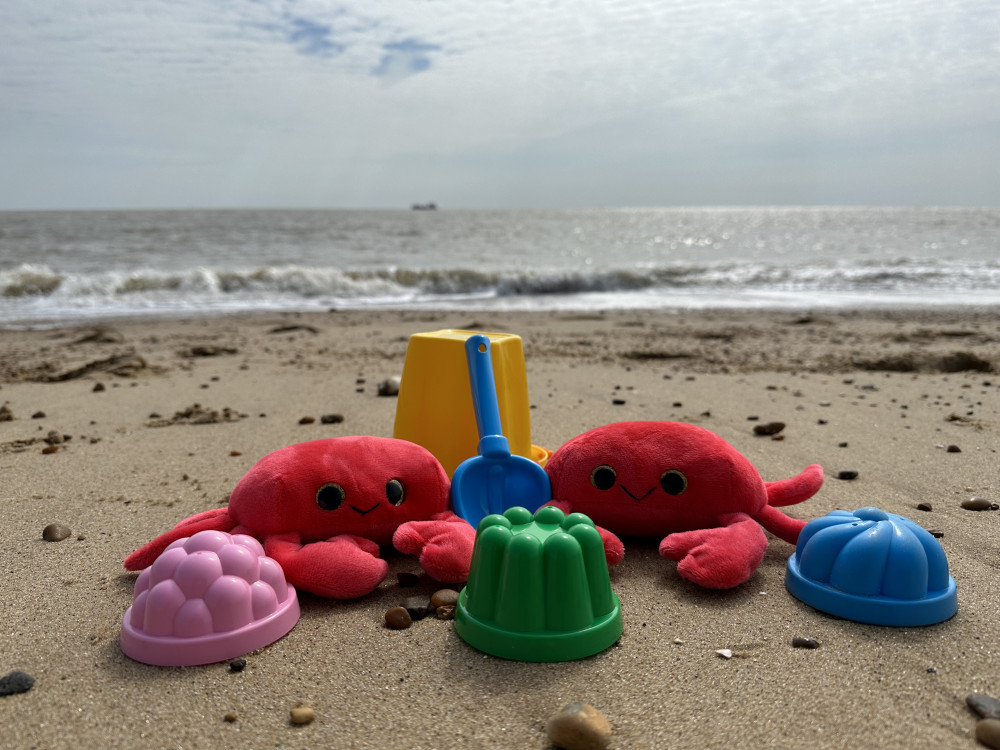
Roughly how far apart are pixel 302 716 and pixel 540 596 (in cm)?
57

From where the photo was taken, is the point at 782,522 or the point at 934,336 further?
the point at 934,336

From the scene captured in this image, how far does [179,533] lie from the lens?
221cm

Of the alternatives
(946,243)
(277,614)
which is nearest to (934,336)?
(277,614)

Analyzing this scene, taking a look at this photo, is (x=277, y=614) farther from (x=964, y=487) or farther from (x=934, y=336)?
(x=934, y=336)

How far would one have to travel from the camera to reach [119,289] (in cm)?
1299

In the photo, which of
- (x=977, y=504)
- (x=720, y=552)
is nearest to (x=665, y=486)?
(x=720, y=552)

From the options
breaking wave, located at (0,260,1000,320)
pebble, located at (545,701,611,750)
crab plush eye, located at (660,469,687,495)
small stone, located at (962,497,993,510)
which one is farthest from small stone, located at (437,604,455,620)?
breaking wave, located at (0,260,1000,320)

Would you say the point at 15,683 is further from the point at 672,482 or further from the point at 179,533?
the point at 672,482

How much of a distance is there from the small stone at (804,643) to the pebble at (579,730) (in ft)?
1.96

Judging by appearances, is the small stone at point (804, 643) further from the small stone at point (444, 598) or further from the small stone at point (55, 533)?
the small stone at point (55, 533)

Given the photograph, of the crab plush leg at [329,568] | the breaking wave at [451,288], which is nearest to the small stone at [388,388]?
the crab plush leg at [329,568]

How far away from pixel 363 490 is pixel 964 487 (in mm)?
2312

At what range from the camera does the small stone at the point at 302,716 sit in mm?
1520

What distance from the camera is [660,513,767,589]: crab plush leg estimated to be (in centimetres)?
204
